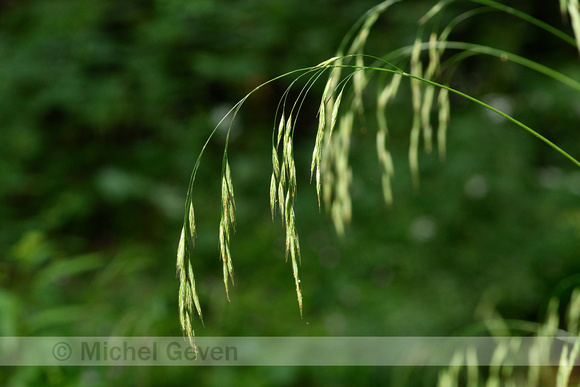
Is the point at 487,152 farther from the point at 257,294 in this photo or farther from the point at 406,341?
the point at 257,294

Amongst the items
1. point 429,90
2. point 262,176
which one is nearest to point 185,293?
point 429,90

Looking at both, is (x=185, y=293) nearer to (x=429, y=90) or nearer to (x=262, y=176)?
(x=429, y=90)

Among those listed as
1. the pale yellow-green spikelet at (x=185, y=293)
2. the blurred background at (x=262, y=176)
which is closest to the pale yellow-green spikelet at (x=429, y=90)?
the pale yellow-green spikelet at (x=185, y=293)

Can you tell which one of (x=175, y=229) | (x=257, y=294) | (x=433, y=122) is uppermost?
(x=433, y=122)

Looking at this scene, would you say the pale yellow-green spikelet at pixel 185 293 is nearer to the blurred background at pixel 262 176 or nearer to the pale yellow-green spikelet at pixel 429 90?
the pale yellow-green spikelet at pixel 429 90

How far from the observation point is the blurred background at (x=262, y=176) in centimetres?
186

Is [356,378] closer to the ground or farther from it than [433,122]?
closer to the ground

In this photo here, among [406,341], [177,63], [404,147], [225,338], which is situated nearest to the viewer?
[225,338]

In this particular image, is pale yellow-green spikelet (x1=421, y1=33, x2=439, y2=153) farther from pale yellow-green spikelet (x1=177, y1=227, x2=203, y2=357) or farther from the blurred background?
the blurred background


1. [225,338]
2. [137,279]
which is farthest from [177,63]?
[225,338]

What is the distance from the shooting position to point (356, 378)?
1608mm

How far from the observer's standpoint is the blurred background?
1.86 metres

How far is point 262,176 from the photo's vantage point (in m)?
2.17

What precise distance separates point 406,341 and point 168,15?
1368 mm
